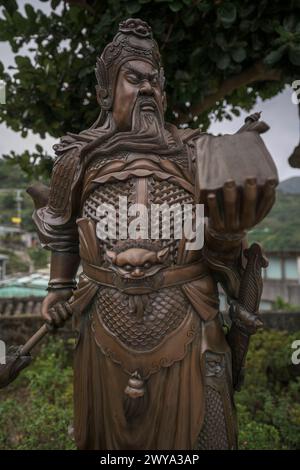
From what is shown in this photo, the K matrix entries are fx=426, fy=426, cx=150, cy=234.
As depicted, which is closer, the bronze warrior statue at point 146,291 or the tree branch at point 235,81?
the bronze warrior statue at point 146,291

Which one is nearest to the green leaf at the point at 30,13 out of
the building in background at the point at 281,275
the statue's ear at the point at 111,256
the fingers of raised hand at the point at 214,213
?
the statue's ear at the point at 111,256

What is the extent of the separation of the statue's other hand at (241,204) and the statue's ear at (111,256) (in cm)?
38

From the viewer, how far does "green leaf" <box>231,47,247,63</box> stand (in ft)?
9.75

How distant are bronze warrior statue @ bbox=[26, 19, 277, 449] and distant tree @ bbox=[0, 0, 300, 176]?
158 cm


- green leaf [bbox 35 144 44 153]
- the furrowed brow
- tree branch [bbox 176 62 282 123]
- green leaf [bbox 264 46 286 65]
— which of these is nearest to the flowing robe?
the furrowed brow

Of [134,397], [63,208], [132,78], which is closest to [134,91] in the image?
[132,78]

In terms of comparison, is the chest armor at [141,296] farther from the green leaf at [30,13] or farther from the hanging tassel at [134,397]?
the green leaf at [30,13]

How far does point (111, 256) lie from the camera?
55.9 inches

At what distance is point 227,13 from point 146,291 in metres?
2.20

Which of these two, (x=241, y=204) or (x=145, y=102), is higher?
(x=145, y=102)

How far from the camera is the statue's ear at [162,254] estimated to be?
1.40m

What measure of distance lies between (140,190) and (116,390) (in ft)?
2.22

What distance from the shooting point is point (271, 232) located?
19047 millimetres

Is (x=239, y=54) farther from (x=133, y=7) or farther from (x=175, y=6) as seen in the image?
(x=133, y=7)
